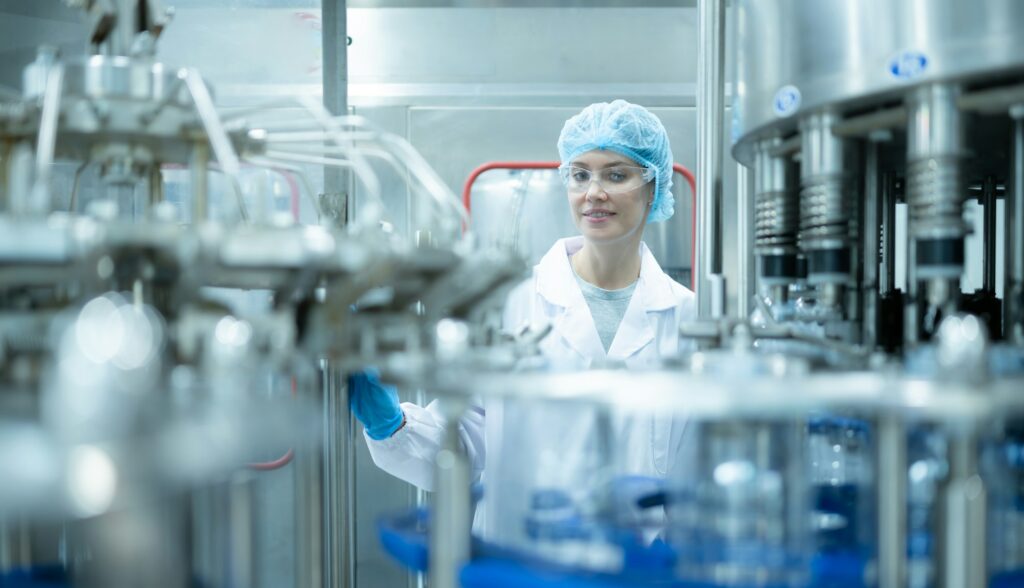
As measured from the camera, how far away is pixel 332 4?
232 cm

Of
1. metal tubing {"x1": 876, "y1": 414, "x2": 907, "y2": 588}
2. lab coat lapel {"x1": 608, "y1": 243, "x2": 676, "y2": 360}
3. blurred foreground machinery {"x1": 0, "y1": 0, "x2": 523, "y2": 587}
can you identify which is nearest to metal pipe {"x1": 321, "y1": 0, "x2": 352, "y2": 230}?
lab coat lapel {"x1": 608, "y1": 243, "x2": 676, "y2": 360}

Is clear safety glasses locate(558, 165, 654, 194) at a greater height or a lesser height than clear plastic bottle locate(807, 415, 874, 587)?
greater

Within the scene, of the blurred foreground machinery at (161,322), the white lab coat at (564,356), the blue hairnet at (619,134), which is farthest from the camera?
the blue hairnet at (619,134)

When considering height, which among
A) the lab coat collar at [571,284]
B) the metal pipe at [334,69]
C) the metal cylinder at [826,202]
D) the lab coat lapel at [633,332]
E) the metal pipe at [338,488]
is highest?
the metal pipe at [334,69]

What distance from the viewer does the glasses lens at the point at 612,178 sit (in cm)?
194

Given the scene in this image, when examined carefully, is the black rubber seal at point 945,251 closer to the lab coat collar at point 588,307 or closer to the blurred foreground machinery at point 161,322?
the blurred foreground machinery at point 161,322

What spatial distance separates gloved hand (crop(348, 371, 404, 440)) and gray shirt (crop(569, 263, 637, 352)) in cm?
64

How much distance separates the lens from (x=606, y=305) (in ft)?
6.80

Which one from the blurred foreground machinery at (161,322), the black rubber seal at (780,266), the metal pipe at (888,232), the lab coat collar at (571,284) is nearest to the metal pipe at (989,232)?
the metal pipe at (888,232)

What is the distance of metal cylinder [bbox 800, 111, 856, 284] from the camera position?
1.06 m

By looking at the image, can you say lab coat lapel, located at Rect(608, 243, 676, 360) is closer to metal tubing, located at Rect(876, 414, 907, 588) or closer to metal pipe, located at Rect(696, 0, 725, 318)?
metal pipe, located at Rect(696, 0, 725, 318)

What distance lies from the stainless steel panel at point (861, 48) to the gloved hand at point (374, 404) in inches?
27.1

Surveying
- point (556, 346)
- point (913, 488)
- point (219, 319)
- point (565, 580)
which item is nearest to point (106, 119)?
point (219, 319)

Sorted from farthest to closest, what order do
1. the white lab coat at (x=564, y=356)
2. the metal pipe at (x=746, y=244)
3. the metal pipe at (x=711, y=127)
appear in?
1. the white lab coat at (x=564, y=356)
2. the metal pipe at (x=746, y=244)
3. the metal pipe at (x=711, y=127)
